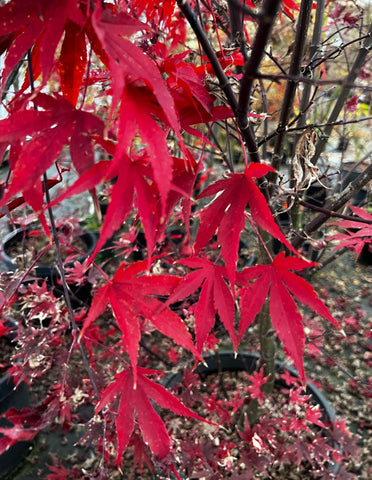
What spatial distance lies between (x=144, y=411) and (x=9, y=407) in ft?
3.66

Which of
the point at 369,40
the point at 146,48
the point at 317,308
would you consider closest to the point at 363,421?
the point at 317,308

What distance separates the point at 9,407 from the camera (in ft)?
4.73

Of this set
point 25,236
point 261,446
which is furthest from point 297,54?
point 25,236

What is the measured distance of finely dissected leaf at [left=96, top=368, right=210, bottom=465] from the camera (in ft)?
1.85

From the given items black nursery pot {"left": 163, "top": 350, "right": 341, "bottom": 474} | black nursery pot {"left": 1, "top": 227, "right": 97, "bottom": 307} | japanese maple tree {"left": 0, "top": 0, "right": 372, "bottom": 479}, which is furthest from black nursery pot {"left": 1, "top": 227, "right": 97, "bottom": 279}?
japanese maple tree {"left": 0, "top": 0, "right": 372, "bottom": 479}

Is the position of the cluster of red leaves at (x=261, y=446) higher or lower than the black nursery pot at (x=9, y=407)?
higher

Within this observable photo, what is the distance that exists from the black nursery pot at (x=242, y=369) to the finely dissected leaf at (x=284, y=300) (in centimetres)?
79

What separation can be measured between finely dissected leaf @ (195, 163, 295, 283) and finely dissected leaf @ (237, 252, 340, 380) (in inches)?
4.4

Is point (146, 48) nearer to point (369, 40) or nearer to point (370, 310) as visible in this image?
point (369, 40)

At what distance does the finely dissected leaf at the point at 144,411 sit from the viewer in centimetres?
56

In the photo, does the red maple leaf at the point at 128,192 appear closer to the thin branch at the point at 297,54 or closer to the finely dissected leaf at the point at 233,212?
the finely dissected leaf at the point at 233,212

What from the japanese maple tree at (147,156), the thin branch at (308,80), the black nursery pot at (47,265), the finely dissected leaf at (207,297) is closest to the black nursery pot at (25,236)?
the black nursery pot at (47,265)

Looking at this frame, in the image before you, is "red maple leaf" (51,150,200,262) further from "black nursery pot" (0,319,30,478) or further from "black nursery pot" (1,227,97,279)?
"black nursery pot" (1,227,97,279)

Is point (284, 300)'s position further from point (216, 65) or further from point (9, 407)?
point (9, 407)
